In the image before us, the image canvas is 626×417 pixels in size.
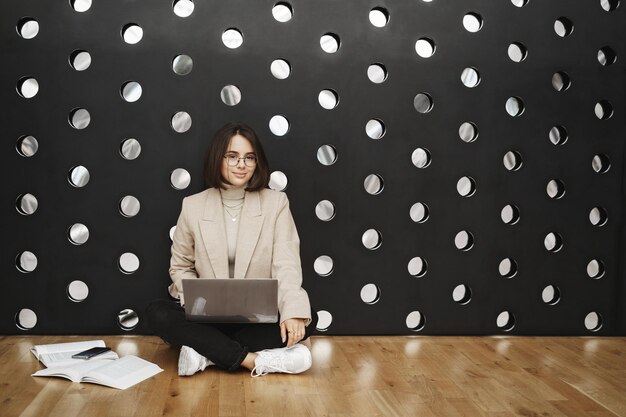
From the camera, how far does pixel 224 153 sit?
8.09ft

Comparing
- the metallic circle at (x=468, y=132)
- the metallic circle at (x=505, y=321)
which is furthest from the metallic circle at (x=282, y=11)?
the metallic circle at (x=505, y=321)

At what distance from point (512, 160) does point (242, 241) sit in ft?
4.54

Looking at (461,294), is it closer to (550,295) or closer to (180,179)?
(550,295)

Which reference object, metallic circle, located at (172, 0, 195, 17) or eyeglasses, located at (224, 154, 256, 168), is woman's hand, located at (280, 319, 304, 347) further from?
metallic circle, located at (172, 0, 195, 17)

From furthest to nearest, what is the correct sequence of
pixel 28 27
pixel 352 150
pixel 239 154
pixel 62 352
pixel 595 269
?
pixel 595 269
pixel 352 150
pixel 28 27
pixel 239 154
pixel 62 352

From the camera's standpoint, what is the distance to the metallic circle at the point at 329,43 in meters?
2.78

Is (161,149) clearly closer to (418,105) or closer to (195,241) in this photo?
(195,241)

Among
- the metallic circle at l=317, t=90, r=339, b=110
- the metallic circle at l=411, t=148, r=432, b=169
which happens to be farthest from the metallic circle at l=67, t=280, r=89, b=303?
the metallic circle at l=411, t=148, r=432, b=169

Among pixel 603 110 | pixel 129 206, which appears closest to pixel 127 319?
pixel 129 206

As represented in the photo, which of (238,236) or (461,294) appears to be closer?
(238,236)

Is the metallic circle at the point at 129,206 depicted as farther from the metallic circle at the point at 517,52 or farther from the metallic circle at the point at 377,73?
the metallic circle at the point at 517,52

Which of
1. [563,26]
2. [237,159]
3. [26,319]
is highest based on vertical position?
[563,26]

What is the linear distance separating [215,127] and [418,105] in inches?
37.9

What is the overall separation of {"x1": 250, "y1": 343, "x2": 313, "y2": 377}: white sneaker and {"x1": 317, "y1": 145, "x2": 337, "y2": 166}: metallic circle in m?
0.94
